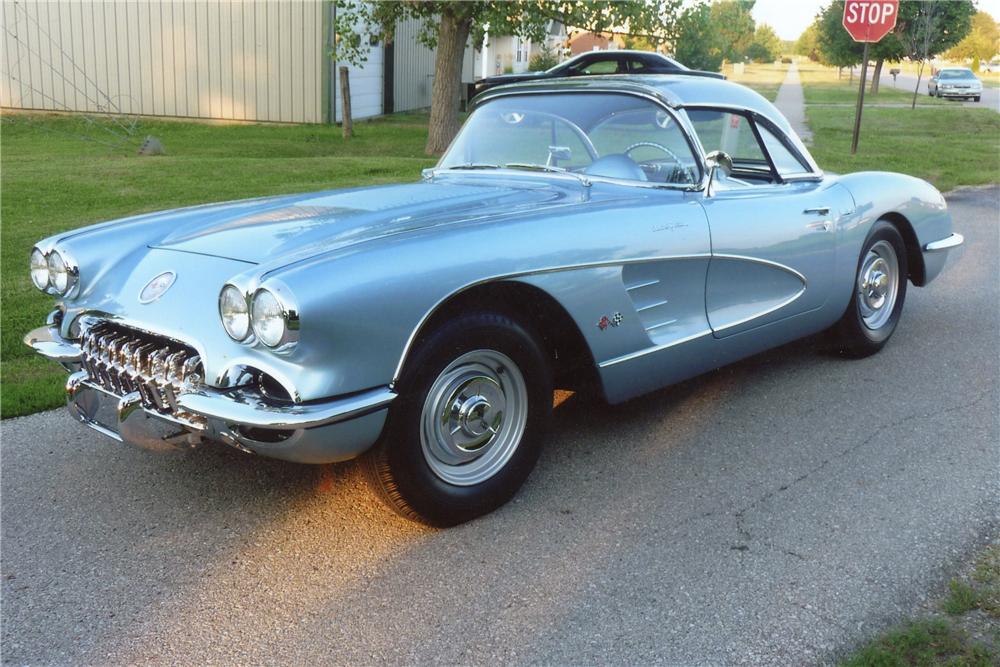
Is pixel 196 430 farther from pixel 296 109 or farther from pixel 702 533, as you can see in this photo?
pixel 296 109

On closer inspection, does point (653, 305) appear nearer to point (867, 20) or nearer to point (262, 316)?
point (262, 316)

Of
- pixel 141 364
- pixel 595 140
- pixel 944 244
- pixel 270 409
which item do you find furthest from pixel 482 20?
pixel 270 409

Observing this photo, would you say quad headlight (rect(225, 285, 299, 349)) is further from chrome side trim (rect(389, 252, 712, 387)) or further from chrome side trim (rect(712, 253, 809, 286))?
chrome side trim (rect(712, 253, 809, 286))

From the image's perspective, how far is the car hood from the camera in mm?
3051

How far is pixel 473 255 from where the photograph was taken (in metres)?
2.98

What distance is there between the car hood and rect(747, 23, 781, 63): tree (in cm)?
10728

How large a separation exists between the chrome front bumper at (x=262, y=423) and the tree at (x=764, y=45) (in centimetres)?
10862

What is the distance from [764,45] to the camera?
118562mm

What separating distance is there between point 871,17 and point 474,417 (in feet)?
44.5

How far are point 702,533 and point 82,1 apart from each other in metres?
20.8

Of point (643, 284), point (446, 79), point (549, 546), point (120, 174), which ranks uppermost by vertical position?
point (446, 79)

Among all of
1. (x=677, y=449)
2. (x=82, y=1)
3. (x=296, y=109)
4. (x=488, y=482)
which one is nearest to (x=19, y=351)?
(x=488, y=482)

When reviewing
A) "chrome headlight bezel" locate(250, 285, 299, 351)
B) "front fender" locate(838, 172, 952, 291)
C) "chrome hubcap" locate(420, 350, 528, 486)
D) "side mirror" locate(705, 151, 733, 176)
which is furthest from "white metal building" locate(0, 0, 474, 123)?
"chrome headlight bezel" locate(250, 285, 299, 351)

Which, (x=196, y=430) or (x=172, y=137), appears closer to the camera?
(x=196, y=430)
